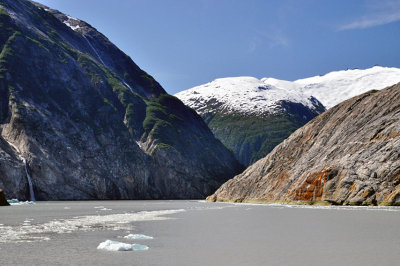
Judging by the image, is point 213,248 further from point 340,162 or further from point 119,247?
point 340,162

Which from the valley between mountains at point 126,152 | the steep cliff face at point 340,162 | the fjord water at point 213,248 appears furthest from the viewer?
the valley between mountains at point 126,152

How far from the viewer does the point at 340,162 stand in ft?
281

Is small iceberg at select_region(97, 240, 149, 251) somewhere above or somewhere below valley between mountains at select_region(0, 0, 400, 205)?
below

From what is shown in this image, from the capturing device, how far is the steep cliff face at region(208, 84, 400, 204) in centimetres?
7438

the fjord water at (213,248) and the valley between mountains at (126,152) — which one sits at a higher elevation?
the valley between mountains at (126,152)

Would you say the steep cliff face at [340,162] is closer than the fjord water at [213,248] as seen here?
No

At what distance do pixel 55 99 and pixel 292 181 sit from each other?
12577 cm

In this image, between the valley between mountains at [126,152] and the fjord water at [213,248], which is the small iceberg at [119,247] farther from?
the valley between mountains at [126,152]

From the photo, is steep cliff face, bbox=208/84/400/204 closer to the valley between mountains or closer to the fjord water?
the valley between mountains

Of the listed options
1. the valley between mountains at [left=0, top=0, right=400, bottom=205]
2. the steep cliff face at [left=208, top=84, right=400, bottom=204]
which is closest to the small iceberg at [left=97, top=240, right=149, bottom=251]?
the valley between mountains at [left=0, top=0, right=400, bottom=205]

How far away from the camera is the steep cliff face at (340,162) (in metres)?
74.4

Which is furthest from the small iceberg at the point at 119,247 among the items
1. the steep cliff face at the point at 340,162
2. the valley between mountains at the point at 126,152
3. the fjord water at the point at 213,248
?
the steep cliff face at the point at 340,162

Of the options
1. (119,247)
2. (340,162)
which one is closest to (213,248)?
(119,247)

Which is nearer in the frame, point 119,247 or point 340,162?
point 119,247
